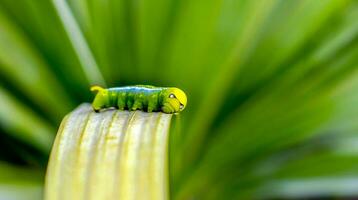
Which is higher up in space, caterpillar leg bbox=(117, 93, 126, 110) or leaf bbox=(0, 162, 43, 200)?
caterpillar leg bbox=(117, 93, 126, 110)

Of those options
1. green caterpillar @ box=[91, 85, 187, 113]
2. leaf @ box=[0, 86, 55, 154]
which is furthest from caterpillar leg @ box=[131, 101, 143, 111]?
leaf @ box=[0, 86, 55, 154]

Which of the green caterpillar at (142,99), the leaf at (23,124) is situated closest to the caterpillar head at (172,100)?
the green caterpillar at (142,99)

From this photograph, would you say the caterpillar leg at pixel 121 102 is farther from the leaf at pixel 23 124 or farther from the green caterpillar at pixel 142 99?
the leaf at pixel 23 124

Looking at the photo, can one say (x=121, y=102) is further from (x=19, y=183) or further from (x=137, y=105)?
(x=19, y=183)

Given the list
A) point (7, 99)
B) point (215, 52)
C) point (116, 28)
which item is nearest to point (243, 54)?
point (215, 52)

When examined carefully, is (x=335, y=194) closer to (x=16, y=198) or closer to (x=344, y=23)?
(x=344, y=23)

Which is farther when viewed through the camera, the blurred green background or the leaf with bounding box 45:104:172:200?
the blurred green background

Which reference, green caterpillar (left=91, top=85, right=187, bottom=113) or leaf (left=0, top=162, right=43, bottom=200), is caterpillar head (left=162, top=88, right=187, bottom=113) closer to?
green caterpillar (left=91, top=85, right=187, bottom=113)

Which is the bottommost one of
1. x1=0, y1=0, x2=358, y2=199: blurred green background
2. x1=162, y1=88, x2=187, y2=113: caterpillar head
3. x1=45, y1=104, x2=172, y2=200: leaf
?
x1=45, y1=104, x2=172, y2=200: leaf

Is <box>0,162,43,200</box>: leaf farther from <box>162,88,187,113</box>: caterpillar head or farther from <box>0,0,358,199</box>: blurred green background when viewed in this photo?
<box>162,88,187,113</box>: caterpillar head
